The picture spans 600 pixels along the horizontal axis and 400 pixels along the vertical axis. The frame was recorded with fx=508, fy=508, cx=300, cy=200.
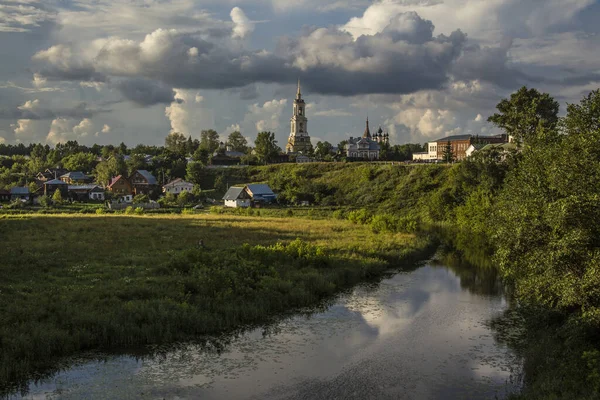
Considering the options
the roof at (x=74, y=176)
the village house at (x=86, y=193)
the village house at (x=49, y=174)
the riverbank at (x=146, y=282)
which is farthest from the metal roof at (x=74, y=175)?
the riverbank at (x=146, y=282)

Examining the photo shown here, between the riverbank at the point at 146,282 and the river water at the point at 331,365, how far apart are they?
4.58 feet

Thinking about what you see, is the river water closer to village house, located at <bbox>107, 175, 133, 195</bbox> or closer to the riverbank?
the riverbank

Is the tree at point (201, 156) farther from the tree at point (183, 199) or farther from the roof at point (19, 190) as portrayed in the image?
the roof at point (19, 190)

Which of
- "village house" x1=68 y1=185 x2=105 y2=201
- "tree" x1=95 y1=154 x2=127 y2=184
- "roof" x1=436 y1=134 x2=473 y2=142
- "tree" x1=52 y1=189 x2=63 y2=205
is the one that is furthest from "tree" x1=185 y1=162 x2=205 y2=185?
"roof" x1=436 y1=134 x2=473 y2=142

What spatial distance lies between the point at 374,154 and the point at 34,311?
143 metres

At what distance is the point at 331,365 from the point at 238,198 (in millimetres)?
71163

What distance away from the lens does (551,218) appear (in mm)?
20641

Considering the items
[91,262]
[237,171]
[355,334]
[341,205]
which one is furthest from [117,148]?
[355,334]

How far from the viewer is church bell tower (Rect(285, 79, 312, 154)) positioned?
178 m

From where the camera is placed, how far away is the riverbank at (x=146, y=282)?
A: 67.7 feet

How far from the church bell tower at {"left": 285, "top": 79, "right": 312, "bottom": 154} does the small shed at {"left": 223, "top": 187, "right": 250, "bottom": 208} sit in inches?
3350

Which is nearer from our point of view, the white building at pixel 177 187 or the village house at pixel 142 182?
the white building at pixel 177 187

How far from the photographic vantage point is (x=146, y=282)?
88.5 feet

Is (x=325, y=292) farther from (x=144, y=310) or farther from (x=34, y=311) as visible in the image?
(x=34, y=311)
